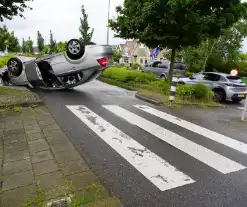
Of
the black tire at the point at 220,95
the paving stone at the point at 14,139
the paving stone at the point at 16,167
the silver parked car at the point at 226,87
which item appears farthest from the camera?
the black tire at the point at 220,95

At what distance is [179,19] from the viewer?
8.86 meters

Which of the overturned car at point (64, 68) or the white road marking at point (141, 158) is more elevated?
the overturned car at point (64, 68)

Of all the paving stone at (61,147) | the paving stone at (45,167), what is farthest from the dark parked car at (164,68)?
the paving stone at (45,167)

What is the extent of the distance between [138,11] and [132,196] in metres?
9.03

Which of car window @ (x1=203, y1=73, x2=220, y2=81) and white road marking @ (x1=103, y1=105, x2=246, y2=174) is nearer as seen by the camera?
white road marking @ (x1=103, y1=105, x2=246, y2=174)

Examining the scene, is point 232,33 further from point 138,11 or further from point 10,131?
point 10,131

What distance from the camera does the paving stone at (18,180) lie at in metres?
2.49

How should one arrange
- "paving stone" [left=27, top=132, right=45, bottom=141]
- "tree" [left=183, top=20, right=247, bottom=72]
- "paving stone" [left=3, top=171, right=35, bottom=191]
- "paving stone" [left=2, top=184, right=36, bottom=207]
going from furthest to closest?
"tree" [left=183, top=20, right=247, bottom=72] < "paving stone" [left=27, top=132, right=45, bottom=141] < "paving stone" [left=3, top=171, right=35, bottom=191] < "paving stone" [left=2, top=184, right=36, bottom=207]

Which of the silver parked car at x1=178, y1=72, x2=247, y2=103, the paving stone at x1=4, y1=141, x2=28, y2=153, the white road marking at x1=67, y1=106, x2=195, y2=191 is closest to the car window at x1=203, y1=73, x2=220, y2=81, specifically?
the silver parked car at x1=178, y1=72, x2=247, y2=103

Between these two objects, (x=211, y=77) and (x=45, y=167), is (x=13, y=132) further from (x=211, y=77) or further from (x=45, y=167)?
(x=211, y=77)

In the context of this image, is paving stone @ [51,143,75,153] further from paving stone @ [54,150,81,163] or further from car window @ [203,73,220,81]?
car window @ [203,73,220,81]

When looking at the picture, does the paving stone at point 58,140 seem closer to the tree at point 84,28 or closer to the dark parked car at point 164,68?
the dark parked car at point 164,68

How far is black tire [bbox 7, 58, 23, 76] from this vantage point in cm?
908

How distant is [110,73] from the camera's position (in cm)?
1569
